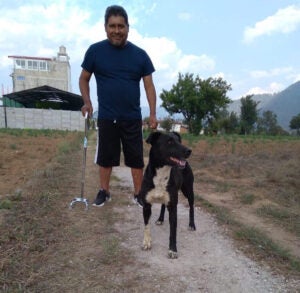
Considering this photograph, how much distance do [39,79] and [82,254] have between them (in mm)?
68553

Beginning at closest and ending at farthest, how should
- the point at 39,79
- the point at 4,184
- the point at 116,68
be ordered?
the point at 116,68 < the point at 4,184 < the point at 39,79

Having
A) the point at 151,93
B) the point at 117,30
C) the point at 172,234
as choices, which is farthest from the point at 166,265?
the point at 117,30

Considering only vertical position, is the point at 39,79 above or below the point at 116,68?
above

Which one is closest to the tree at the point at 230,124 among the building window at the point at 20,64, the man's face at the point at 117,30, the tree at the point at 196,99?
the tree at the point at 196,99

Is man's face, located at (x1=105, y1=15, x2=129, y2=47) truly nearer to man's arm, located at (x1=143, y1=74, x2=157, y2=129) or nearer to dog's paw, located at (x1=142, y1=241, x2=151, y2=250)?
man's arm, located at (x1=143, y1=74, x2=157, y2=129)

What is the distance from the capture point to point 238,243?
3732 mm

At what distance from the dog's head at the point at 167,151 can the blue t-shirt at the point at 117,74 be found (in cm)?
116

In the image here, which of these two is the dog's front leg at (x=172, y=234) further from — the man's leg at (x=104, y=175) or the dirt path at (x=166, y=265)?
the man's leg at (x=104, y=175)

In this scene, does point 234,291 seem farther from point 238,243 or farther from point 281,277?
point 238,243

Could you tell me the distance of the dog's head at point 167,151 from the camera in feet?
11.6

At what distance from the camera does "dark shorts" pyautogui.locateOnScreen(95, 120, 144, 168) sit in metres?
4.76

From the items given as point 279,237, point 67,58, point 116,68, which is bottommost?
point 279,237

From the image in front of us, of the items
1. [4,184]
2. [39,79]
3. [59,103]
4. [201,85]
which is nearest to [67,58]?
[39,79]

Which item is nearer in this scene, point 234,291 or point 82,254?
Result: point 234,291
